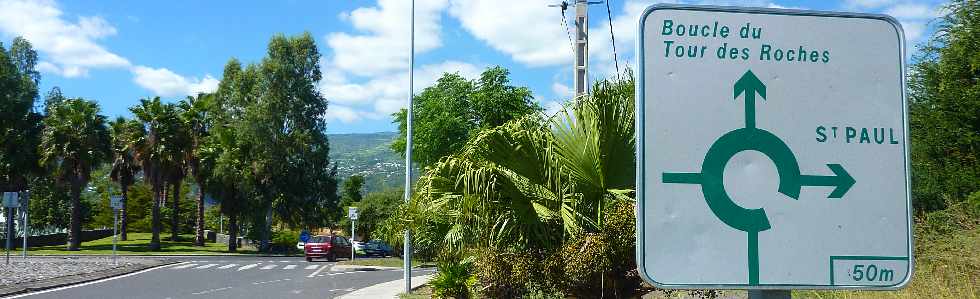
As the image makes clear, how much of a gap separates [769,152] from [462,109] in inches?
945

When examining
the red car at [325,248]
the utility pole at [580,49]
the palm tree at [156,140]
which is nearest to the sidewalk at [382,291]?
the utility pole at [580,49]

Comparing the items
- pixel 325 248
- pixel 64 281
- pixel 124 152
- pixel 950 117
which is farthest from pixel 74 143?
pixel 950 117

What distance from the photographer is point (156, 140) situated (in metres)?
47.5

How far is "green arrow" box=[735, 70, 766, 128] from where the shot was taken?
1788 mm

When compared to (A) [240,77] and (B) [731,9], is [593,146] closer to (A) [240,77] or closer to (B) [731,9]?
(B) [731,9]

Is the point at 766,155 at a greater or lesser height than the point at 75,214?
greater

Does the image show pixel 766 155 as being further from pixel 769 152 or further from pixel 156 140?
pixel 156 140

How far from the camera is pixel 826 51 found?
185cm

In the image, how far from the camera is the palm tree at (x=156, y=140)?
4719cm

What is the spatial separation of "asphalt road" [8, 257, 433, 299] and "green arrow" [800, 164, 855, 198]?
17.6m

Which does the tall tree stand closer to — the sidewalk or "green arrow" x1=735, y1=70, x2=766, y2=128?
the sidewalk

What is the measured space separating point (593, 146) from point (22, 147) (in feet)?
169

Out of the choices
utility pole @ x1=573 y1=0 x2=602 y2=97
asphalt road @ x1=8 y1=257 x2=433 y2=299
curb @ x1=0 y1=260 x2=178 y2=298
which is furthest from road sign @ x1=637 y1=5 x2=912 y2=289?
curb @ x1=0 y1=260 x2=178 y2=298

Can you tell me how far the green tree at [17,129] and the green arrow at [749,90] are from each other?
54790 mm
